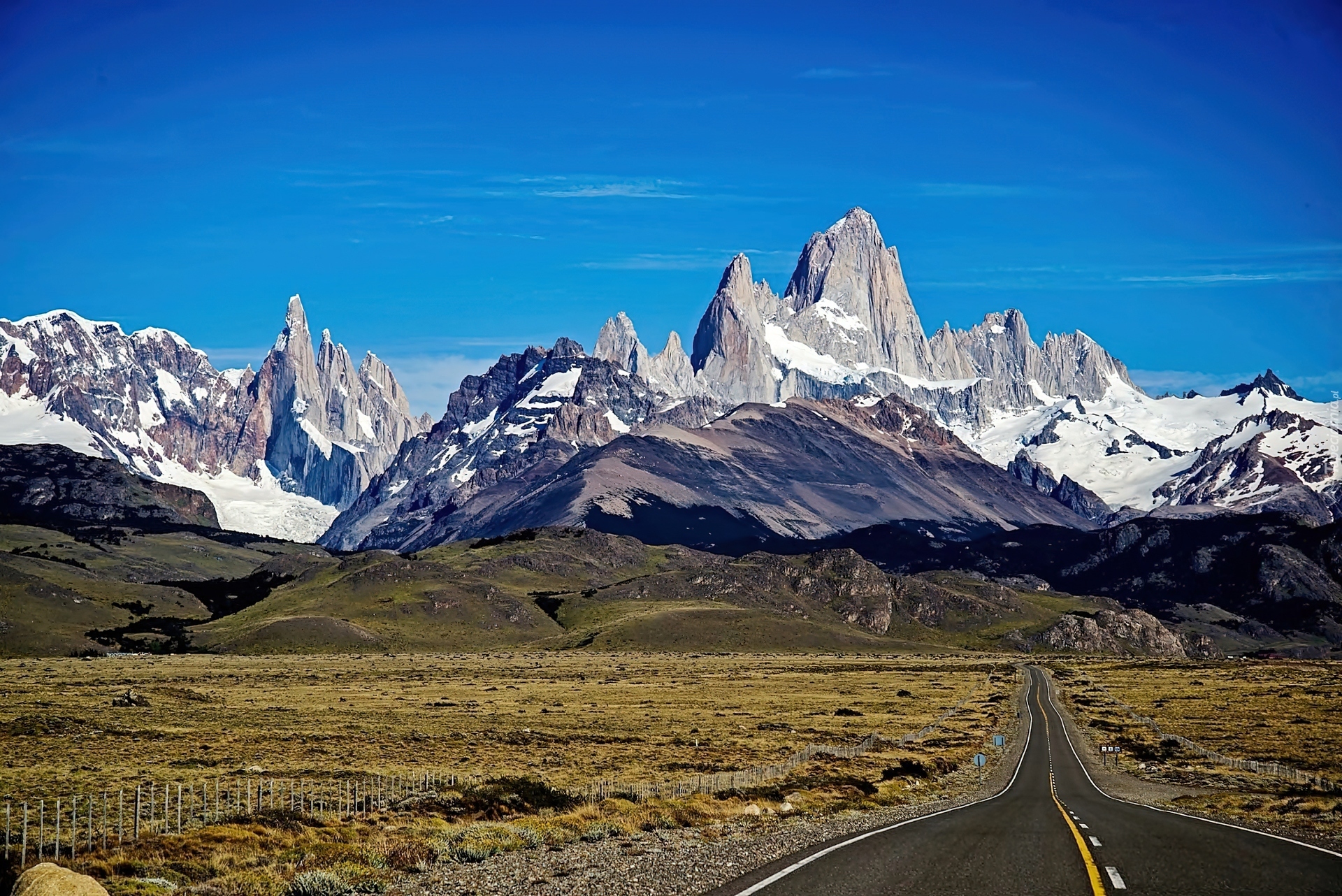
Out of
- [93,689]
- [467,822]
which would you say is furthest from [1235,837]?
[93,689]

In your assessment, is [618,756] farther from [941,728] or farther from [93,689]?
[93,689]

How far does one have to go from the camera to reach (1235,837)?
34.3m

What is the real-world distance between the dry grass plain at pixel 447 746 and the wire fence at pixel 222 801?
1620mm

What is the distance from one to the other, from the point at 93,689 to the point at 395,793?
94.6 meters

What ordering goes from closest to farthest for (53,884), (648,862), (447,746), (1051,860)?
1. (53,884)
2. (1051,860)
3. (648,862)
4. (447,746)

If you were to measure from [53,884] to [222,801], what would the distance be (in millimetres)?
29239

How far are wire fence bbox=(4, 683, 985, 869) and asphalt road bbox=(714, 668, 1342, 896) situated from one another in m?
16.8

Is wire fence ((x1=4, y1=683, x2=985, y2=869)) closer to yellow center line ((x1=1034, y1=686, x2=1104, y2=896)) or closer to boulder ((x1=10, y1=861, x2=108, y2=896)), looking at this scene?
boulder ((x1=10, y1=861, x2=108, y2=896))

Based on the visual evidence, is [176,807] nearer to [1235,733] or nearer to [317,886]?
[317,886]

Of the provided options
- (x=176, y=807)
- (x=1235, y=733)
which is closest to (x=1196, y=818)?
(x=176, y=807)

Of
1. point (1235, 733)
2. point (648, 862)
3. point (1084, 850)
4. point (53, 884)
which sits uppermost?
point (53, 884)

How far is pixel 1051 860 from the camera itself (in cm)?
2930

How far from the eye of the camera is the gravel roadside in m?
28.0

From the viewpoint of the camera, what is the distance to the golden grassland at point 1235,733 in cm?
4725
